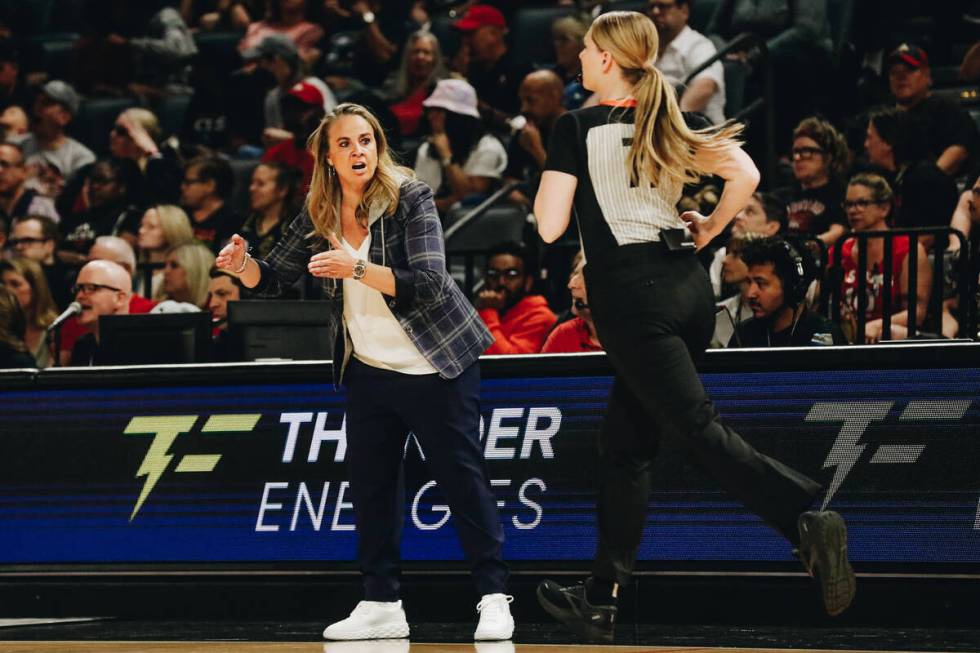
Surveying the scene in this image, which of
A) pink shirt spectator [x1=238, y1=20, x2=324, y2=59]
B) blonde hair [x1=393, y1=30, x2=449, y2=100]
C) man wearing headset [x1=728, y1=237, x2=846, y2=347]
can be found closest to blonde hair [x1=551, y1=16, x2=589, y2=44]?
blonde hair [x1=393, y1=30, x2=449, y2=100]

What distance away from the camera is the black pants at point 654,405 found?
4.78m

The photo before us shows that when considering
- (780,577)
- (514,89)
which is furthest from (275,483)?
(514,89)

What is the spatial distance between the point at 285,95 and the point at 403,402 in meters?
6.57

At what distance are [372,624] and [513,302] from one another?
3.15 meters

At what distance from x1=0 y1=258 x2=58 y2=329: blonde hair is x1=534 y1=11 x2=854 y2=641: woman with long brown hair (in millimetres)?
5568

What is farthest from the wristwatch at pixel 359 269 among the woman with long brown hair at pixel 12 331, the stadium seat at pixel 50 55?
the stadium seat at pixel 50 55

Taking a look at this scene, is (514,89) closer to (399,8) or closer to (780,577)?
(399,8)

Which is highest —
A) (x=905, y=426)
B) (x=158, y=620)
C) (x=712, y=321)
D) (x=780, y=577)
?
(x=712, y=321)

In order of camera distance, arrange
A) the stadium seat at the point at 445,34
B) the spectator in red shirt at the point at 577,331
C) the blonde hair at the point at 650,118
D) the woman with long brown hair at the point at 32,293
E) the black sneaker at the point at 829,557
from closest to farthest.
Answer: the black sneaker at the point at 829,557
the blonde hair at the point at 650,118
the spectator in red shirt at the point at 577,331
the woman with long brown hair at the point at 32,293
the stadium seat at the point at 445,34

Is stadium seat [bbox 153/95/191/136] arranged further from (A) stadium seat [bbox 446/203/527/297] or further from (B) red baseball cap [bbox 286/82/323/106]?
(A) stadium seat [bbox 446/203/527/297]

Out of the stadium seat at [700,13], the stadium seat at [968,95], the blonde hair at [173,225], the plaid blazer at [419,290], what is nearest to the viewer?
the plaid blazer at [419,290]

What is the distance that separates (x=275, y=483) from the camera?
6.55 m

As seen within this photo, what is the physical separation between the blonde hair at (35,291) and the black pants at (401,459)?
4.64 m

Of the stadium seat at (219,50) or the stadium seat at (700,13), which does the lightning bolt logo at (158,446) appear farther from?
the stadium seat at (219,50)
